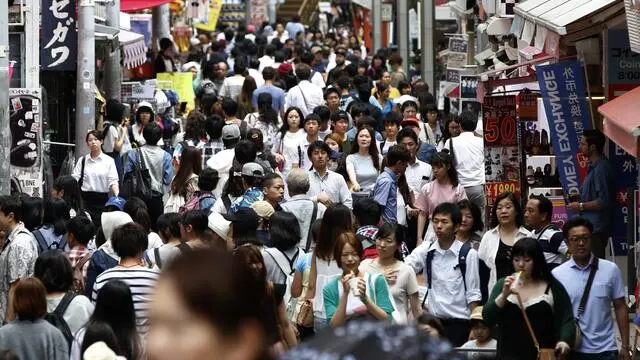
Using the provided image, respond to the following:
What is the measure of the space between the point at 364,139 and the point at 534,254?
→ 6.44m

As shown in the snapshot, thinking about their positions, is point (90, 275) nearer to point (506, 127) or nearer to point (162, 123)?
point (506, 127)

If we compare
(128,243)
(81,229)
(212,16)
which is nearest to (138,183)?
(81,229)

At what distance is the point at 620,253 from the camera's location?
534 inches

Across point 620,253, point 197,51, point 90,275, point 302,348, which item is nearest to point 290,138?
point 620,253

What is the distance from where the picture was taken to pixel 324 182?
45.4 ft

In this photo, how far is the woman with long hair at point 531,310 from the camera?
8891 mm

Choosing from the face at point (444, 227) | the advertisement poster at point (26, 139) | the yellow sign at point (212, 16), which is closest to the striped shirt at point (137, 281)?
the face at point (444, 227)

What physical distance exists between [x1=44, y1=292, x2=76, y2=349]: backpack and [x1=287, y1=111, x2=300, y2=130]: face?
8418mm

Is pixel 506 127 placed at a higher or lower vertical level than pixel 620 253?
higher

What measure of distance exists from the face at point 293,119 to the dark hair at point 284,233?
6576mm

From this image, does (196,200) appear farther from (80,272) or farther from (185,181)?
(80,272)

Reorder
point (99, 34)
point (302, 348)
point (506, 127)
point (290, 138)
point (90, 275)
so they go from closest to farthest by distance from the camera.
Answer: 1. point (302, 348)
2. point (90, 275)
3. point (506, 127)
4. point (290, 138)
5. point (99, 34)

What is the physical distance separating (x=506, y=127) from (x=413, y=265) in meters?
5.07

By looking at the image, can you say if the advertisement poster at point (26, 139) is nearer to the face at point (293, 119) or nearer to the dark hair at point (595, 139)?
the face at point (293, 119)
